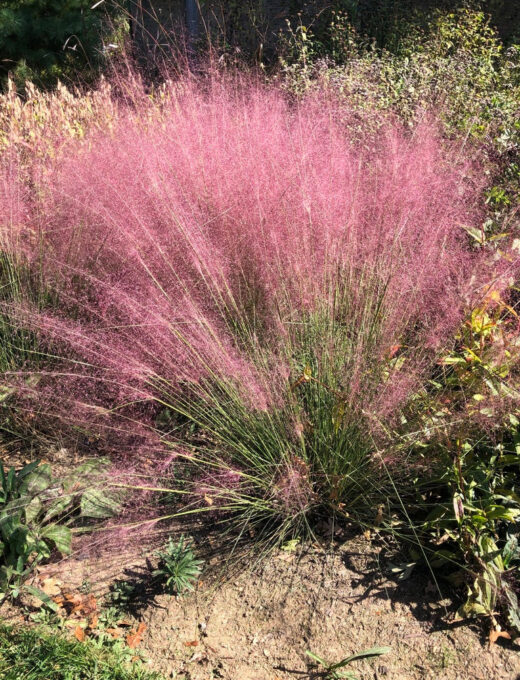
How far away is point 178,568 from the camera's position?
2.06 metres

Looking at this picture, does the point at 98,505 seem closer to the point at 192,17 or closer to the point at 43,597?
the point at 43,597

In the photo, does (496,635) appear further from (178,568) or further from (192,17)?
(192,17)

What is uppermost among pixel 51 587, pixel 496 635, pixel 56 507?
pixel 56 507

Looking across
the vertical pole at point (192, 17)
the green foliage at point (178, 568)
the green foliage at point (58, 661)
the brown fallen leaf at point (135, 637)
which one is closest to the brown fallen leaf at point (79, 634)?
the green foliage at point (58, 661)

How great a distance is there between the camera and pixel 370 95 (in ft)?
14.3

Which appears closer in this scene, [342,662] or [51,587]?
[342,662]

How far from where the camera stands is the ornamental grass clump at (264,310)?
7.30 ft

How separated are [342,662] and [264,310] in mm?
1354

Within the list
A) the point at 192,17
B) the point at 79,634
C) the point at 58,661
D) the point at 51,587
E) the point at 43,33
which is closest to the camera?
the point at 58,661

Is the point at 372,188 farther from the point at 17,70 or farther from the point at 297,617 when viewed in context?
the point at 17,70

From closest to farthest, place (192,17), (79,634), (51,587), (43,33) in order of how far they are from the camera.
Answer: (79,634) < (51,587) < (43,33) < (192,17)

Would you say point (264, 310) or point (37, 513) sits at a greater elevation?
point (264, 310)

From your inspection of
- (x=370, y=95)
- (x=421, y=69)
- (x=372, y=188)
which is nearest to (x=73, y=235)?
(x=372, y=188)

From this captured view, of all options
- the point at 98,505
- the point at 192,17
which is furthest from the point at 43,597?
the point at 192,17
